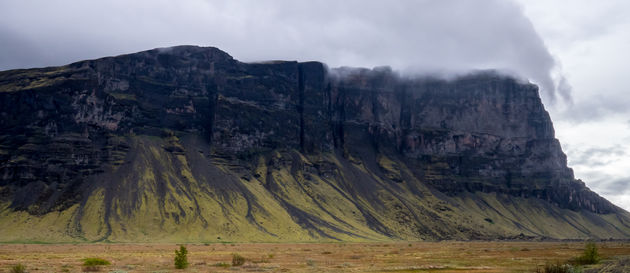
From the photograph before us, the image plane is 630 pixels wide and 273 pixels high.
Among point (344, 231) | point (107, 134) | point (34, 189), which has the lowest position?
point (344, 231)

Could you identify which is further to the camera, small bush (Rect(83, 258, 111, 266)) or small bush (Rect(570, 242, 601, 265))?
small bush (Rect(570, 242, 601, 265))

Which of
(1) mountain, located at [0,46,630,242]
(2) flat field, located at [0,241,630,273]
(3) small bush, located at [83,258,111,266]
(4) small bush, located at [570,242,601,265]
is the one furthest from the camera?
(1) mountain, located at [0,46,630,242]

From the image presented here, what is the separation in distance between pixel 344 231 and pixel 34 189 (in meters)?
92.9

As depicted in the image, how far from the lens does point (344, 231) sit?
16112 centimetres

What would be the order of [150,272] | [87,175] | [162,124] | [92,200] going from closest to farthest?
[150,272], [92,200], [87,175], [162,124]

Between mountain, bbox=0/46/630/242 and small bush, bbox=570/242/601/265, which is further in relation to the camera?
mountain, bbox=0/46/630/242

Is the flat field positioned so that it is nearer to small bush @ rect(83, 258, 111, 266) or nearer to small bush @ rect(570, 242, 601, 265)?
small bush @ rect(83, 258, 111, 266)

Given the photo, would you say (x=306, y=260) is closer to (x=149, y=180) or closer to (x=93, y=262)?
(x=93, y=262)

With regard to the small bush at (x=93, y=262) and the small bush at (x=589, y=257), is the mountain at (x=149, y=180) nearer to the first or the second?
the small bush at (x=93, y=262)

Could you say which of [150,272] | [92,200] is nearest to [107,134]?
[92,200]

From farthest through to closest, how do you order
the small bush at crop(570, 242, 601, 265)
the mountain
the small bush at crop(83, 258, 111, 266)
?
the mountain
the small bush at crop(570, 242, 601, 265)
the small bush at crop(83, 258, 111, 266)

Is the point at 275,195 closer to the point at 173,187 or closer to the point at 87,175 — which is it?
the point at 173,187

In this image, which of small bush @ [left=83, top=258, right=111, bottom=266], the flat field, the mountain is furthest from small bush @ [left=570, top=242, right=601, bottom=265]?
the mountain

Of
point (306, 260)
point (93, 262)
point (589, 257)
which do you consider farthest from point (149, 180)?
point (589, 257)
